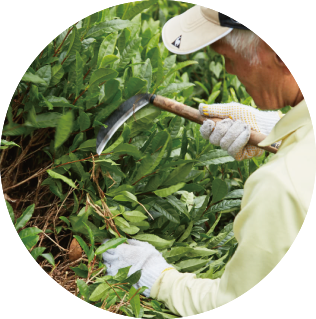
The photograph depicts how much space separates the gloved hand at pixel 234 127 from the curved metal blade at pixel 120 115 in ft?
1.08

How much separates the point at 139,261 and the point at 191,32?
104 cm

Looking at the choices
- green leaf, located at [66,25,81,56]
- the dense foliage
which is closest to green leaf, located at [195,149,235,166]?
the dense foliage

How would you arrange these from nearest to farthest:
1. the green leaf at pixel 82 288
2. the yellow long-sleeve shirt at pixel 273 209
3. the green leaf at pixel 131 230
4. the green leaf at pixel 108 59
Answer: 1. the yellow long-sleeve shirt at pixel 273 209
2. the green leaf at pixel 82 288
3. the green leaf at pixel 108 59
4. the green leaf at pixel 131 230

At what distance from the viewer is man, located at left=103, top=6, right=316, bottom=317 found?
1244 millimetres

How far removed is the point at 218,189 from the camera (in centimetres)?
199

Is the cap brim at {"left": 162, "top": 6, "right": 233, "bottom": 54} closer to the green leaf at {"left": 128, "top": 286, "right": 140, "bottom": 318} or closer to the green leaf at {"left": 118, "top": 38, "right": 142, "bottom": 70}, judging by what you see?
the green leaf at {"left": 118, "top": 38, "right": 142, "bottom": 70}

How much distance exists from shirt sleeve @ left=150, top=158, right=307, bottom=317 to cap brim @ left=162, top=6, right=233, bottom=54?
1.90 ft

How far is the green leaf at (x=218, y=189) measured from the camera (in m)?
1.97

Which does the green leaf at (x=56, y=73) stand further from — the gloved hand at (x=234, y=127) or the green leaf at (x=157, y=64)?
the gloved hand at (x=234, y=127)

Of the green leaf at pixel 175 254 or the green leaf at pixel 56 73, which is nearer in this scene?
the green leaf at pixel 56 73

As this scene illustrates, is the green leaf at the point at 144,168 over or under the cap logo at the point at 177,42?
under

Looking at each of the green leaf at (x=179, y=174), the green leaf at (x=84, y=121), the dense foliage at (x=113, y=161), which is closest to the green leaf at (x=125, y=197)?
the dense foliage at (x=113, y=161)

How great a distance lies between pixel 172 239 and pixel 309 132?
2.92ft

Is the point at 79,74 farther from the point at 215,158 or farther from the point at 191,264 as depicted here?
the point at 191,264
